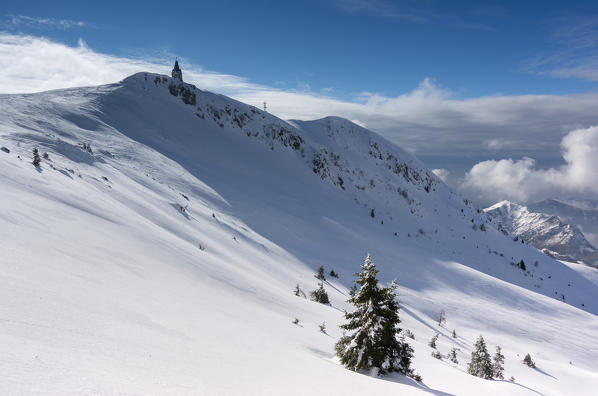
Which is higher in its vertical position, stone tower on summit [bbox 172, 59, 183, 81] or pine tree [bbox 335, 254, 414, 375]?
stone tower on summit [bbox 172, 59, 183, 81]

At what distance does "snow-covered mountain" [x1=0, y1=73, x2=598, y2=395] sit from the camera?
5.44 metres

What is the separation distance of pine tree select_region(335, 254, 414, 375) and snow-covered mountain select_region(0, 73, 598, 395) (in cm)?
66

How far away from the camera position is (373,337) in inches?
404

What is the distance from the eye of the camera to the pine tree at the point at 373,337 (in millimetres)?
10234

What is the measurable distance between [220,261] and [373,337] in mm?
10035

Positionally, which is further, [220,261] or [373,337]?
[220,261]

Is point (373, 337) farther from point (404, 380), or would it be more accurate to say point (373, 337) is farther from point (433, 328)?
point (433, 328)

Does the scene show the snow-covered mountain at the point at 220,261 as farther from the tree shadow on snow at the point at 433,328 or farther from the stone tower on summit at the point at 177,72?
the stone tower on summit at the point at 177,72

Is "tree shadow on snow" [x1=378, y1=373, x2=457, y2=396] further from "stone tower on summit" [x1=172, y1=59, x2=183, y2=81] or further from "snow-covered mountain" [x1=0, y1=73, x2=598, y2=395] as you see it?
"stone tower on summit" [x1=172, y1=59, x2=183, y2=81]

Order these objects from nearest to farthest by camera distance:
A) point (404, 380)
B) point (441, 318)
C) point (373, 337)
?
point (404, 380), point (373, 337), point (441, 318)

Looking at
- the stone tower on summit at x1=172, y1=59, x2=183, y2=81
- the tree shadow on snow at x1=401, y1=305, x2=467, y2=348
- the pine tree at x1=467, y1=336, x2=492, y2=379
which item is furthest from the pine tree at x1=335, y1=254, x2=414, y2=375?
the stone tower on summit at x1=172, y1=59, x2=183, y2=81

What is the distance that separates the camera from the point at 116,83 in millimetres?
57781

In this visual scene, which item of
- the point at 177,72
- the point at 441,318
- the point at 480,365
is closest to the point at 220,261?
the point at 480,365

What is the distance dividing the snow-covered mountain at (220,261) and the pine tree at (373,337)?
0.66 metres
